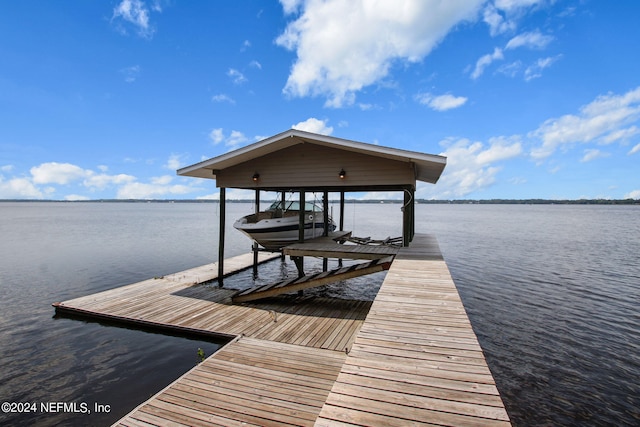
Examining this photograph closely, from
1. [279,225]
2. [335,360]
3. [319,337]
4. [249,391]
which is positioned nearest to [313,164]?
[279,225]

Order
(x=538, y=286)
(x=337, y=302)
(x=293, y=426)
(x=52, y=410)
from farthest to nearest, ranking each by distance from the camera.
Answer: (x=538, y=286), (x=337, y=302), (x=52, y=410), (x=293, y=426)

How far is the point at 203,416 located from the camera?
4.84 m

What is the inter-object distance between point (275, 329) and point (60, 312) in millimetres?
7648

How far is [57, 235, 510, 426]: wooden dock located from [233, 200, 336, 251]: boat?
3029 mm

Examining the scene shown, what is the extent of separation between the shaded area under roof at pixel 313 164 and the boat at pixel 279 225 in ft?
5.68

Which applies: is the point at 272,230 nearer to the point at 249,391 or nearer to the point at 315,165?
the point at 315,165

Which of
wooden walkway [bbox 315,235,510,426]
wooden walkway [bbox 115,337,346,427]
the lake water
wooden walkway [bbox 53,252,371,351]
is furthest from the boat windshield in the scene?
wooden walkway [bbox 315,235,510,426]

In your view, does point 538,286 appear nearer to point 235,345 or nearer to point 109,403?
point 235,345

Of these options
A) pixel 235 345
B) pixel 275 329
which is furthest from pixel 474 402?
pixel 275 329

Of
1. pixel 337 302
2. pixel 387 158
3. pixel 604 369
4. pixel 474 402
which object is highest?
pixel 387 158

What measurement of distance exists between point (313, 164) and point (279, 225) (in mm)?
3256

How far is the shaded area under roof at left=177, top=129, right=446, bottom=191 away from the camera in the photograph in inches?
378

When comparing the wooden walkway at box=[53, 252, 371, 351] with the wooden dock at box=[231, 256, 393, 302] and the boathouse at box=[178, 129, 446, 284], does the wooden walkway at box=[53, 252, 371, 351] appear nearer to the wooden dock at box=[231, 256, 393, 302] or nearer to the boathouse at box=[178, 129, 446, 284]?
the wooden dock at box=[231, 256, 393, 302]

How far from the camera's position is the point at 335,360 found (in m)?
6.59
